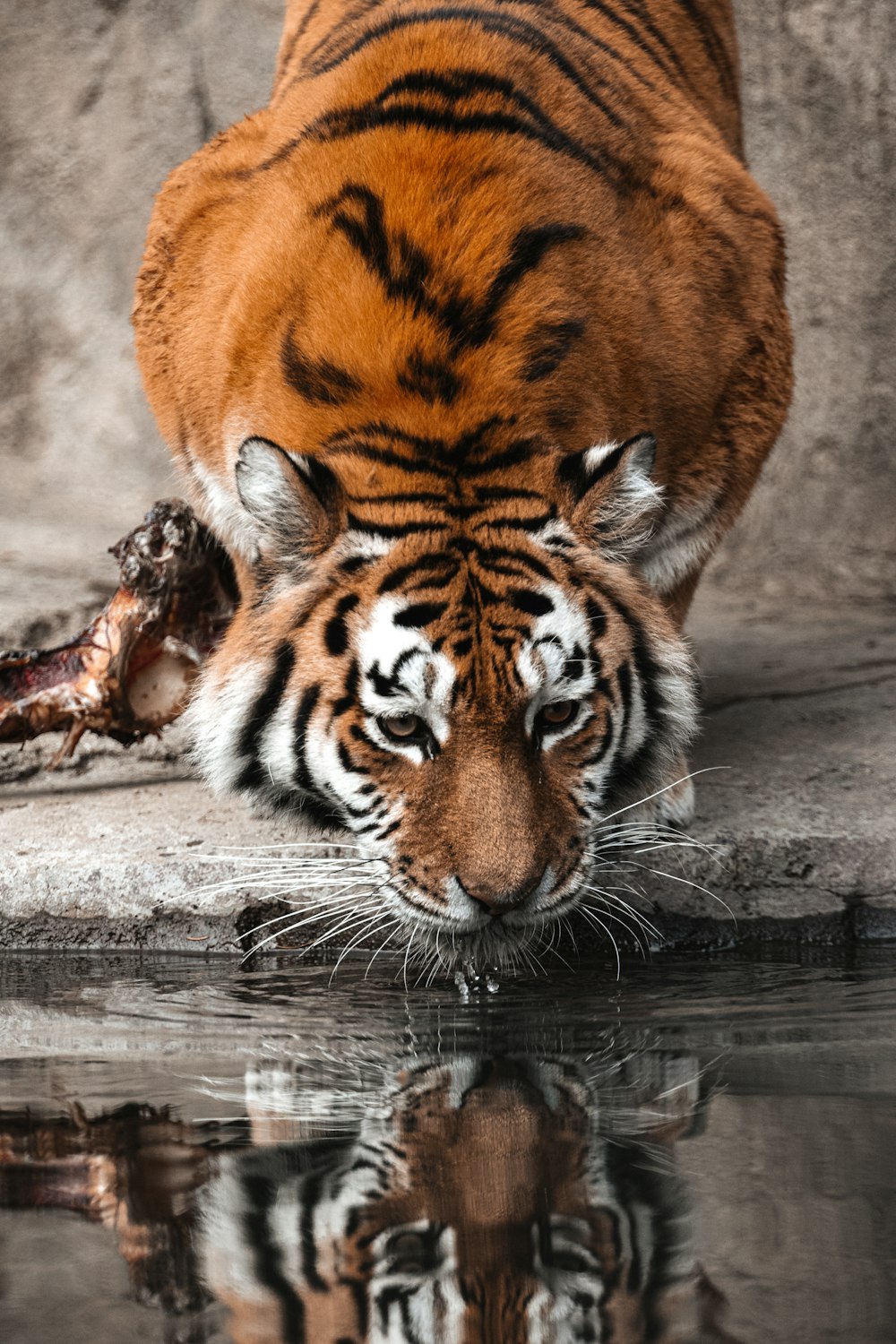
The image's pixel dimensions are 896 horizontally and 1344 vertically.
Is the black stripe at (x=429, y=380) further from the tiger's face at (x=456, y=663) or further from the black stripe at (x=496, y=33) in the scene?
the black stripe at (x=496, y=33)

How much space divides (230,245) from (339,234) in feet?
1.60

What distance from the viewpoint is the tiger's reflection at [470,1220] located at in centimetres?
163

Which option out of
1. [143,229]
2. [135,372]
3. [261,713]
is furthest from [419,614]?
[143,229]

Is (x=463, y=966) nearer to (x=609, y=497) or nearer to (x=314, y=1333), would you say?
(x=609, y=497)

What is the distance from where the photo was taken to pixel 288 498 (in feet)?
9.19

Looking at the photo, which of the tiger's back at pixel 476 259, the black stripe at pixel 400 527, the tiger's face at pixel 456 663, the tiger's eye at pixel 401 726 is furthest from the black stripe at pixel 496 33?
the tiger's eye at pixel 401 726

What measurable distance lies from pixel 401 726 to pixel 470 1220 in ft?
3.37

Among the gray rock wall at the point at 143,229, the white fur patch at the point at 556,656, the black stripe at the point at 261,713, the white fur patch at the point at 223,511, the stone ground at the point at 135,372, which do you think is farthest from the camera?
the gray rock wall at the point at 143,229

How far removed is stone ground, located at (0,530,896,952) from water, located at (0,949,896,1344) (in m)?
0.19

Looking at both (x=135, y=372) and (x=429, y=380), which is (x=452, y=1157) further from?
(x=135, y=372)

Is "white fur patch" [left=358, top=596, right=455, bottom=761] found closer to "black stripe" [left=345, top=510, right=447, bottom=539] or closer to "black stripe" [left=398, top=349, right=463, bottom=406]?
"black stripe" [left=345, top=510, right=447, bottom=539]

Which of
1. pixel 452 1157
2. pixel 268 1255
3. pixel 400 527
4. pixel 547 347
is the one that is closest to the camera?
pixel 268 1255

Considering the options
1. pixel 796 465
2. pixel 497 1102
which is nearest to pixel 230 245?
pixel 497 1102

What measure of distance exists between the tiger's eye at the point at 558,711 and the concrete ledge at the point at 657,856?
62 cm
